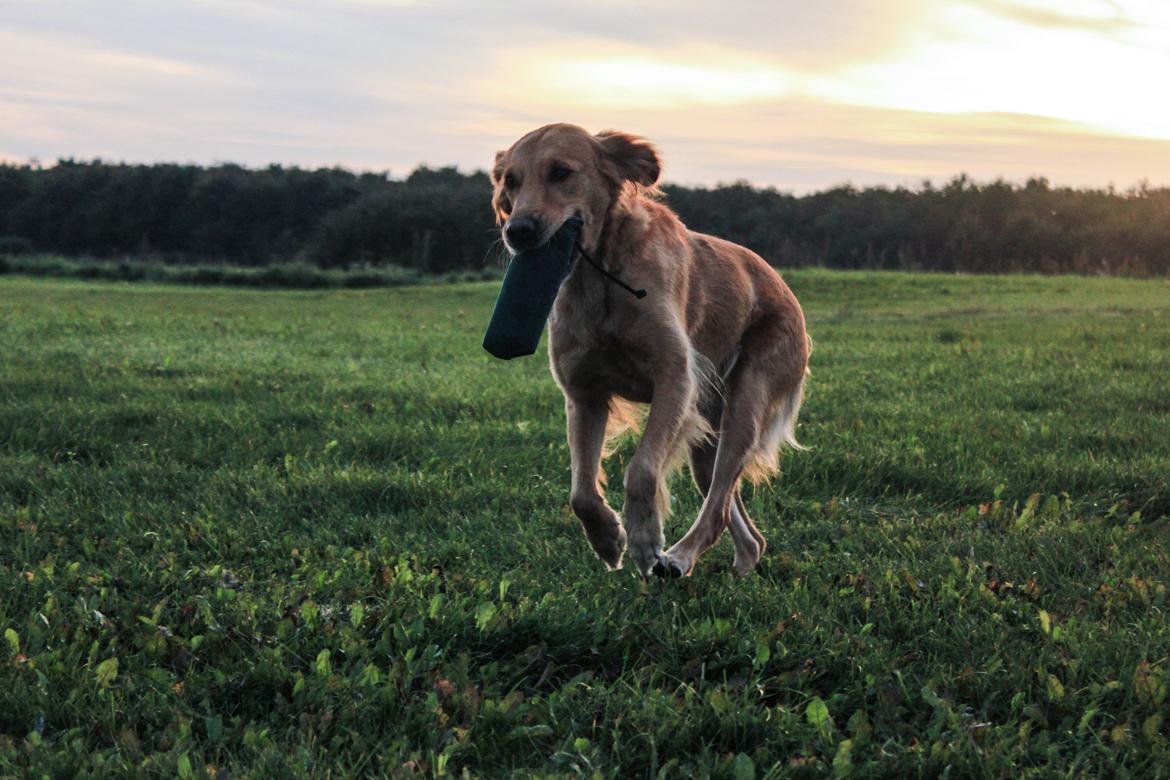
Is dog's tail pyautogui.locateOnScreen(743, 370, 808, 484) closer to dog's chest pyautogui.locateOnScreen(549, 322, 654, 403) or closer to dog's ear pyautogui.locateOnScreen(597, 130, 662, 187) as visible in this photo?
dog's chest pyautogui.locateOnScreen(549, 322, 654, 403)

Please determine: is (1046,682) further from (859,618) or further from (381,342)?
(381,342)

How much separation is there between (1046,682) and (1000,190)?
49057 mm

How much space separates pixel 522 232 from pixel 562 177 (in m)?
0.41

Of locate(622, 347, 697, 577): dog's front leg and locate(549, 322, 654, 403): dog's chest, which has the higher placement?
locate(549, 322, 654, 403): dog's chest

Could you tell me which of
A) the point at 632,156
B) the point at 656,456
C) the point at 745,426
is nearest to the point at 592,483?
the point at 656,456

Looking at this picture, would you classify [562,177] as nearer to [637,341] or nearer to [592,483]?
[637,341]

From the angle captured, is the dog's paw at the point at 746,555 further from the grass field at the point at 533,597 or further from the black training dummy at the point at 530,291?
the black training dummy at the point at 530,291

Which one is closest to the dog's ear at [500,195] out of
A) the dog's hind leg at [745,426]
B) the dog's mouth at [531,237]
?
the dog's mouth at [531,237]

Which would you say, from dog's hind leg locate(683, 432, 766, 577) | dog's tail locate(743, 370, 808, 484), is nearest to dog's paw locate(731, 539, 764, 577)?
dog's hind leg locate(683, 432, 766, 577)

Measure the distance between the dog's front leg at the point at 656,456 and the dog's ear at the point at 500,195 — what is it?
100 cm

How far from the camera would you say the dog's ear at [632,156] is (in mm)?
4680

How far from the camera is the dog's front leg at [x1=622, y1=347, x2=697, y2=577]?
4.26m

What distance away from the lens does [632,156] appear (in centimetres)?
470

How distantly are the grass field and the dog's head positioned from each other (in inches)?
56.6
